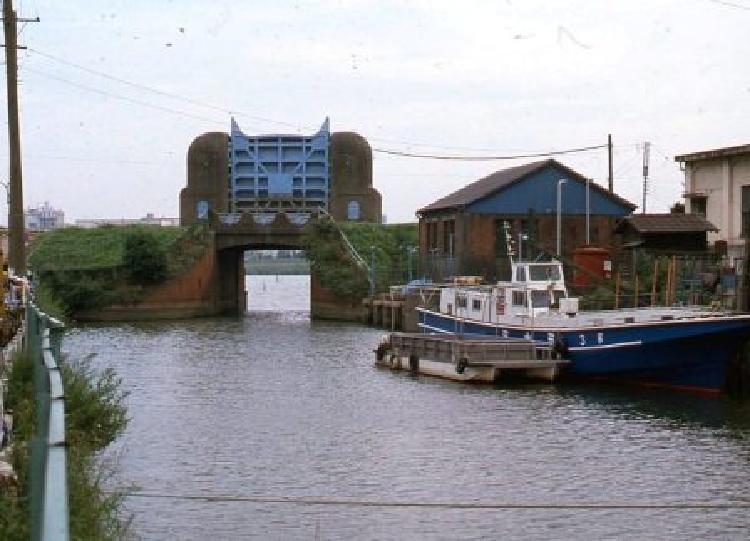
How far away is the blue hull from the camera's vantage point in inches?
1294

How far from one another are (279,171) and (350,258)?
10.6 metres

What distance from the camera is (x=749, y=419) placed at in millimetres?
28562

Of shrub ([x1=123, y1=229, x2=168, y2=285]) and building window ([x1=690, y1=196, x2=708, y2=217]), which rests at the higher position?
building window ([x1=690, y1=196, x2=708, y2=217])

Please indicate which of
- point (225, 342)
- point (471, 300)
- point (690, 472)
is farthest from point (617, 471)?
point (225, 342)

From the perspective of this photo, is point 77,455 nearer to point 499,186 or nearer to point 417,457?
point 417,457

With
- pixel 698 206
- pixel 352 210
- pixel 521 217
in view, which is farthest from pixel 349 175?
pixel 698 206

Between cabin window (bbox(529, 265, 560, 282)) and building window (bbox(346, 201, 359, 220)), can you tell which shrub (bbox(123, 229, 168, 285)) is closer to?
building window (bbox(346, 201, 359, 220))

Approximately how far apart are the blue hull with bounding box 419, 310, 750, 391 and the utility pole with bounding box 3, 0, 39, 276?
53.7ft

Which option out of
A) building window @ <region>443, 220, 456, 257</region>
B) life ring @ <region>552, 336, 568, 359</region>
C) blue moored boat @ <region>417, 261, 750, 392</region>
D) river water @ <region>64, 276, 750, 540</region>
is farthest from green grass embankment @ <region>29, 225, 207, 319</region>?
life ring @ <region>552, 336, 568, 359</region>

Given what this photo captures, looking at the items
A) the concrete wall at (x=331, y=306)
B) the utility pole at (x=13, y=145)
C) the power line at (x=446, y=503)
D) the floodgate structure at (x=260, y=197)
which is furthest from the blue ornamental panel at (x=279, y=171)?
the power line at (x=446, y=503)

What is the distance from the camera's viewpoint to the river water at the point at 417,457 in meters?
17.6

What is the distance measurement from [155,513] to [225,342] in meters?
35.3

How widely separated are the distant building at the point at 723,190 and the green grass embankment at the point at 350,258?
28037 mm

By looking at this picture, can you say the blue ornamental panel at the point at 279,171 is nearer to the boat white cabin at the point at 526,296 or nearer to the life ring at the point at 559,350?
the boat white cabin at the point at 526,296
